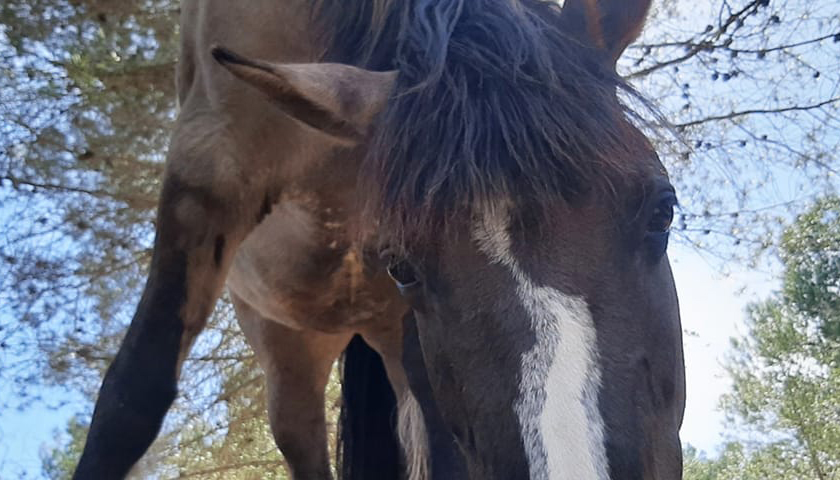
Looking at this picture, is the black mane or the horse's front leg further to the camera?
the horse's front leg

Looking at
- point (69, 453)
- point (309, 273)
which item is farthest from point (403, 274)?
point (69, 453)

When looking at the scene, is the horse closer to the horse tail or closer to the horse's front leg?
the horse's front leg

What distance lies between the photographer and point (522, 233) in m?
1.43

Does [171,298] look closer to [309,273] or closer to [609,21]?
[309,273]

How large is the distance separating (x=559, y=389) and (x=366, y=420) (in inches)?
81.1

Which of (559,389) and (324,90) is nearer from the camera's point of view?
(559,389)

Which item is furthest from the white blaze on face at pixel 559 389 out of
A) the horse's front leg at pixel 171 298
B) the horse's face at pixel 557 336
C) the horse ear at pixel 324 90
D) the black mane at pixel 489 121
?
the horse's front leg at pixel 171 298

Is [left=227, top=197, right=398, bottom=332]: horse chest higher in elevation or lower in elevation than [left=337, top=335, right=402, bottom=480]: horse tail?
higher

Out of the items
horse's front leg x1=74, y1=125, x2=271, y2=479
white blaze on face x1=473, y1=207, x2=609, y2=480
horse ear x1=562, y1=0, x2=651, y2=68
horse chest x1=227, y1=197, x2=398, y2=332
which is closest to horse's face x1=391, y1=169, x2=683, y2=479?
white blaze on face x1=473, y1=207, x2=609, y2=480

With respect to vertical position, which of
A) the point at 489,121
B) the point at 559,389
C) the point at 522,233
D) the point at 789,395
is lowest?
the point at 559,389

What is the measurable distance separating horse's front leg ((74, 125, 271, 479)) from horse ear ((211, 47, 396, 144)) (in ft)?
2.22

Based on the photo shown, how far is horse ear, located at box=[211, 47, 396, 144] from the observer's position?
152 cm

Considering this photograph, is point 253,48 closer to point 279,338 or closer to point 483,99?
point 483,99

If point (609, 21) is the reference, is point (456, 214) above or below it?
below
